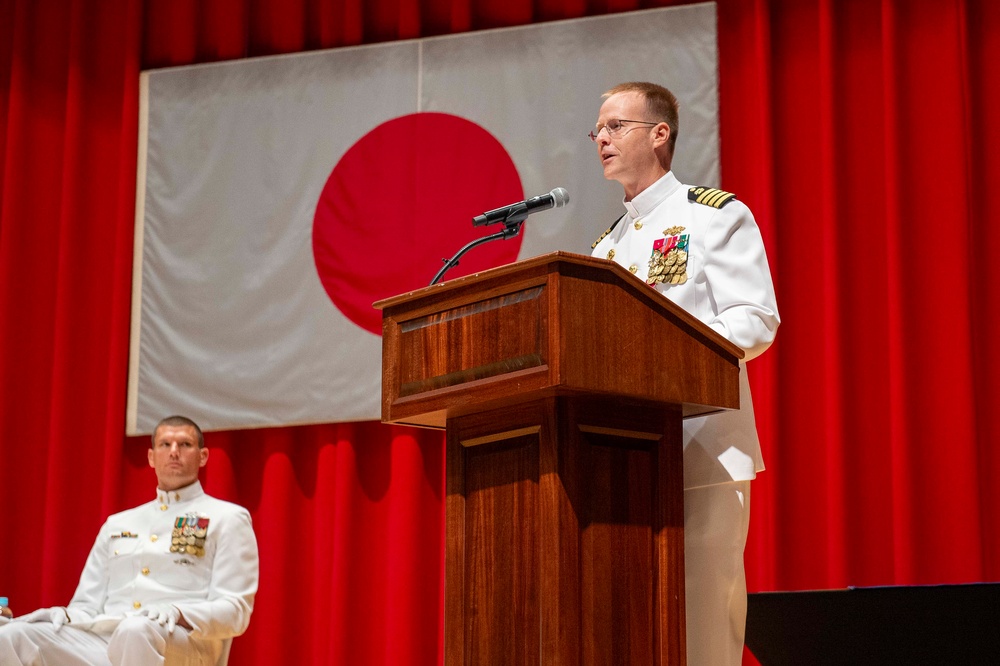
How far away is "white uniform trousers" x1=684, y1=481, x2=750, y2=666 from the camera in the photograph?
2072mm

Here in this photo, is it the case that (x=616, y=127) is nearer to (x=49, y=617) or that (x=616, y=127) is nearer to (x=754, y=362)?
(x=754, y=362)

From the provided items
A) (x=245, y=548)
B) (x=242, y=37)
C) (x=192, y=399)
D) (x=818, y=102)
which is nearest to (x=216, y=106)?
(x=242, y=37)

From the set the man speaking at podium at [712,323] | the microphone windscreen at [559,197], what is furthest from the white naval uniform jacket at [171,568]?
the microphone windscreen at [559,197]

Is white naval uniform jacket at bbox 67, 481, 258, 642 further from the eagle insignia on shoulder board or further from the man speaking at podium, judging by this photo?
the eagle insignia on shoulder board

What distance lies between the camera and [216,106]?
472 centimetres

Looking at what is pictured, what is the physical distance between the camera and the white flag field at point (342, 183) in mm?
4223

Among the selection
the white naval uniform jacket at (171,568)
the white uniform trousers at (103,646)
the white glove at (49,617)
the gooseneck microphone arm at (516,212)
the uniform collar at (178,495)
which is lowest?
the white uniform trousers at (103,646)

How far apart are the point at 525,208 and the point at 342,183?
2.50 metres

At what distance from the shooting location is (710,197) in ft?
7.61

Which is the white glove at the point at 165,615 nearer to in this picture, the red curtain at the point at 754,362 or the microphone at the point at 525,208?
the red curtain at the point at 754,362

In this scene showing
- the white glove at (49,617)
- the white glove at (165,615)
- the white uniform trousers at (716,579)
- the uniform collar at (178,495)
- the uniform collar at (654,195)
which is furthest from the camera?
the uniform collar at (178,495)

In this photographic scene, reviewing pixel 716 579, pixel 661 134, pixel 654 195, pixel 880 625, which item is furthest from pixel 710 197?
pixel 880 625

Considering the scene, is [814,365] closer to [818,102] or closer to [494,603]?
[818,102]

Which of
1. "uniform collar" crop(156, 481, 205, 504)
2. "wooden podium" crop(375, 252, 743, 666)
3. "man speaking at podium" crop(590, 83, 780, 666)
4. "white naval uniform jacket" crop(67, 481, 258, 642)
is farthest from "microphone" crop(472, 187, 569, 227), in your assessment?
"uniform collar" crop(156, 481, 205, 504)
